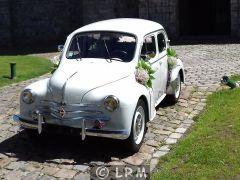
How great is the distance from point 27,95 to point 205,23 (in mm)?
17662

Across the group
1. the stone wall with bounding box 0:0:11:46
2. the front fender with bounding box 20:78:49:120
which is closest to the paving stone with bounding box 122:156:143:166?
the front fender with bounding box 20:78:49:120

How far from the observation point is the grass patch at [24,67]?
12891 mm

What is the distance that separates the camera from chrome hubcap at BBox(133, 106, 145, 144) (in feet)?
21.9

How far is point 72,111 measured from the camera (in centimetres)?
652

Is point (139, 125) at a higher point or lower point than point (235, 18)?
lower

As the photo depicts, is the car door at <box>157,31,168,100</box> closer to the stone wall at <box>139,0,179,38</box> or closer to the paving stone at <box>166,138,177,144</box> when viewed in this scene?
the paving stone at <box>166,138,177,144</box>

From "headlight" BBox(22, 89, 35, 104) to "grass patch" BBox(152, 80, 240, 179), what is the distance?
2.29 meters

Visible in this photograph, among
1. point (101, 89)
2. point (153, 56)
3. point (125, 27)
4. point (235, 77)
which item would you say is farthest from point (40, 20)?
point (101, 89)

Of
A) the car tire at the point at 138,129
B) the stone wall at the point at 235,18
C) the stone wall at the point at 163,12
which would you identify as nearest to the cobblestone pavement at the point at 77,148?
the car tire at the point at 138,129

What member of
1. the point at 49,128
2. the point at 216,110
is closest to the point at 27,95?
the point at 49,128

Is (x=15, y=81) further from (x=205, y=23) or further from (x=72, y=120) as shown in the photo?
(x=205, y=23)

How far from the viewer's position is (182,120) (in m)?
8.28

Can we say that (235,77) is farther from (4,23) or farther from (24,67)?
(4,23)

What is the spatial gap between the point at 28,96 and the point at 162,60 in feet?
9.98
